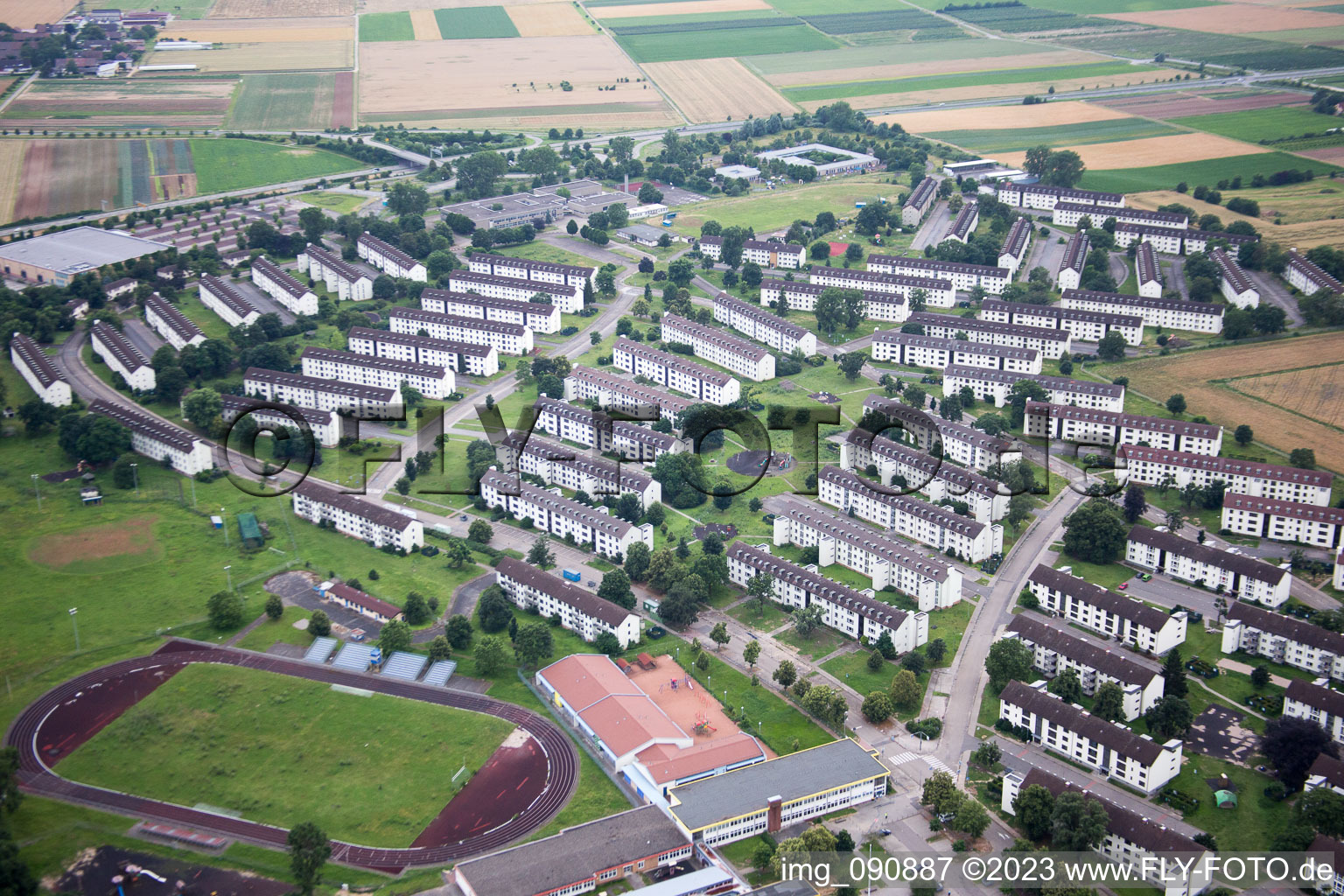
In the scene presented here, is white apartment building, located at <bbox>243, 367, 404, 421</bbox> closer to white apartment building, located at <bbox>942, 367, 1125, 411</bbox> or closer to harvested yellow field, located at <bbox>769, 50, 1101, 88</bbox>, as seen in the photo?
white apartment building, located at <bbox>942, 367, 1125, 411</bbox>

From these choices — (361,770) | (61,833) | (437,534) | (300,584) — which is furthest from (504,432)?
(61,833)

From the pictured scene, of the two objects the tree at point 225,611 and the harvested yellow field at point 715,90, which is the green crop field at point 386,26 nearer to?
the harvested yellow field at point 715,90

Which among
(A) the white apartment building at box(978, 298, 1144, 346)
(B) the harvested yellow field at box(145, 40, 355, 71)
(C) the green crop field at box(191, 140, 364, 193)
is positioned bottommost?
(A) the white apartment building at box(978, 298, 1144, 346)

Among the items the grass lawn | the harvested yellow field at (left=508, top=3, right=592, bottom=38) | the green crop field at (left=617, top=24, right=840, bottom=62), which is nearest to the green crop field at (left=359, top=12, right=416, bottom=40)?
the harvested yellow field at (left=508, top=3, right=592, bottom=38)

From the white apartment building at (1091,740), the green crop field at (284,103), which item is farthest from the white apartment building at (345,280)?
the white apartment building at (1091,740)

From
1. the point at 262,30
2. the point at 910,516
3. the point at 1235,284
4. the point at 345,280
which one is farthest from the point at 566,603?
the point at 262,30

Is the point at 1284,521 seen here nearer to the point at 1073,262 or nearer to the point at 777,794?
the point at 777,794

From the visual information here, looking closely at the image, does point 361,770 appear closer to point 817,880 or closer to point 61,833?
point 61,833
